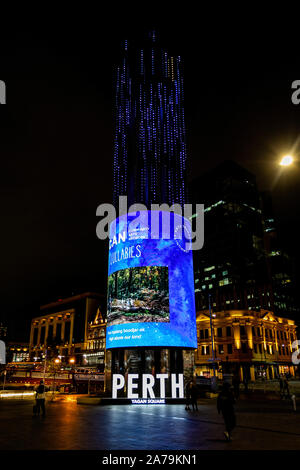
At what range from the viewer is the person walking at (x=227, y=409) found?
11.7 metres

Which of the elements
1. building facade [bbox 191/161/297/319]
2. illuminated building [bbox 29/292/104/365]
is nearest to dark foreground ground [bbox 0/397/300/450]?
building facade [bbox 191/161/297/319]

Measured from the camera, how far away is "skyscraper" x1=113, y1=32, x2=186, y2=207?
41031 mm

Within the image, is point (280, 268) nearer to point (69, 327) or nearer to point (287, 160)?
point (69, 327)

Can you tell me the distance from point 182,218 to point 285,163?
33305 millimetres

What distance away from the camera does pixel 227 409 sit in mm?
11891

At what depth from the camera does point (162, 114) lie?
41.3 metres

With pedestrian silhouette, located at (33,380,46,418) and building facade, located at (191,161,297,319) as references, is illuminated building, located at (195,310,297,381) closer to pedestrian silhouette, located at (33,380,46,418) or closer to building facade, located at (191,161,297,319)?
building facade, located at (191,161,297,319)

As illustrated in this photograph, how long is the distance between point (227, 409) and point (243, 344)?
72.4 metres

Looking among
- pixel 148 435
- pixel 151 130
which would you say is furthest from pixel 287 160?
pixel 151 130

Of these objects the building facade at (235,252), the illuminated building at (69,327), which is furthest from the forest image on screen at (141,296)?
the illuminated building at (69,327)

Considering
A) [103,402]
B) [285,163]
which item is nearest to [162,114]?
[103,402]
